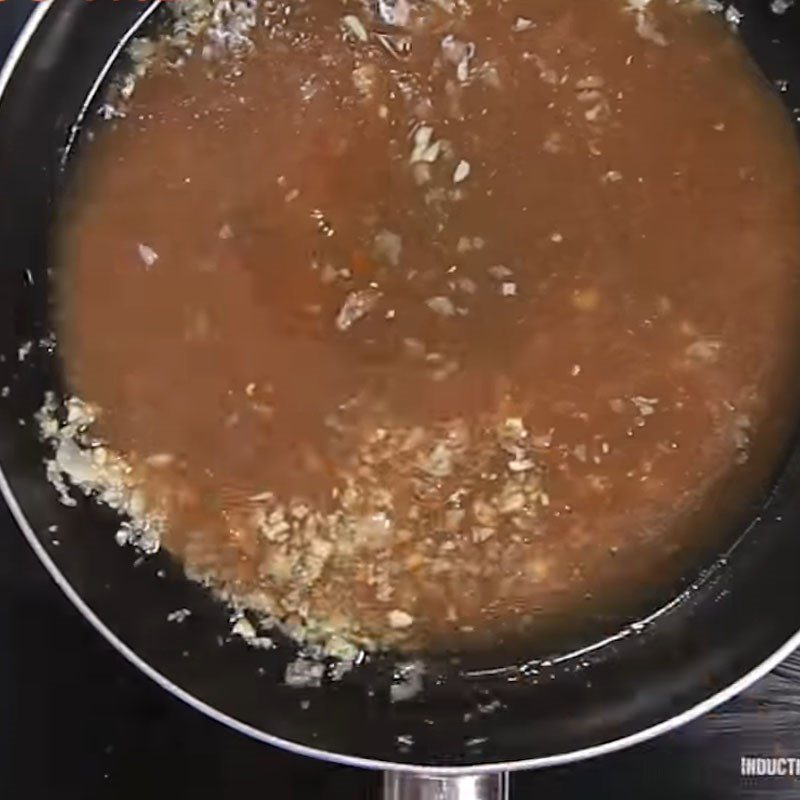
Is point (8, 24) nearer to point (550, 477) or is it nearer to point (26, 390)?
point (26, 390)

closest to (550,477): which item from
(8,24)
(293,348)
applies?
(293,348)

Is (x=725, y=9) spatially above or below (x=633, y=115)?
above

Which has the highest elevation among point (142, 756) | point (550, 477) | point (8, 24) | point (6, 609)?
point (8, 24)

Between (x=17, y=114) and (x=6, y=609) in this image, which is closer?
(x=17, y=114)
